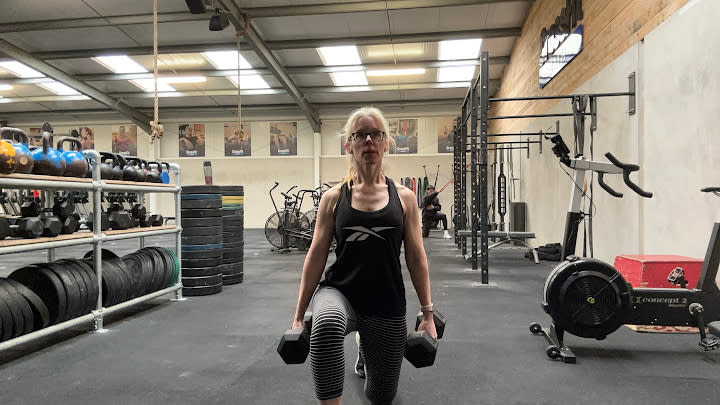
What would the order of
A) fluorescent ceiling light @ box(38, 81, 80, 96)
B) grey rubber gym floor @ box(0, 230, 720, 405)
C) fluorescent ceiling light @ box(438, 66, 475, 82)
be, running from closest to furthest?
grey rubber gym floor @ box(0, 230, 720, 405) → fluorescent ceiling light @ box(438, 66, 475, 82) → fluorescent ceiling light @ box(38, 81, 80, 96)

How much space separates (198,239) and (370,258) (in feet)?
10.5

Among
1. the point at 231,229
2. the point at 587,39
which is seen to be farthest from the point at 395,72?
the point at 231,229

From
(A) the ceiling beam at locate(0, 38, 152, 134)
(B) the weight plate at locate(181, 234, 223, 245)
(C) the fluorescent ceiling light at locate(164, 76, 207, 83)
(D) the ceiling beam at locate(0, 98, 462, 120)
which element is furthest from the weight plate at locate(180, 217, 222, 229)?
(D) the ceiling beam at locate(0, 98, 462, 120)

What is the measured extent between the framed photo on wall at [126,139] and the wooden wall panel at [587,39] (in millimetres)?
11742

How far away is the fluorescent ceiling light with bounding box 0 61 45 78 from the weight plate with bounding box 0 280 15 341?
10.1m

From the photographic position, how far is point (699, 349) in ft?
8.40

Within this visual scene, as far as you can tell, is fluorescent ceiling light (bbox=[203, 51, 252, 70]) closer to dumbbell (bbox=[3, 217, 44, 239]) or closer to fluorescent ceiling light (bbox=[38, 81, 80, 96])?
fluorescent ceiling light (bbox=[38, 81, 80, 96])

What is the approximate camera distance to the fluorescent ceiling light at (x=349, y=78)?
1098 centimetres

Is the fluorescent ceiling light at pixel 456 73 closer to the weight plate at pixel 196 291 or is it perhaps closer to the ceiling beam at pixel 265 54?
the ceiling beam at pixel 265 54

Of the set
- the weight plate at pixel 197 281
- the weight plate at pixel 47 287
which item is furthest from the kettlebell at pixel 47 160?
the weight plate at pixel 197 281

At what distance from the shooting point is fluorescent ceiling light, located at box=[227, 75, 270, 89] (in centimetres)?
1107

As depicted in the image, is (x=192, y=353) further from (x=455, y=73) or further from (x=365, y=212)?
(x=455, y=73)

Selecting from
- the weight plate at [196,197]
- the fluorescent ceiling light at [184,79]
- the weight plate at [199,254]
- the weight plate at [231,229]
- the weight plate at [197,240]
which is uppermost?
the fluorescent ceiling light at [184,79]

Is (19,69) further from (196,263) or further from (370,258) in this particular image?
(370,258)
